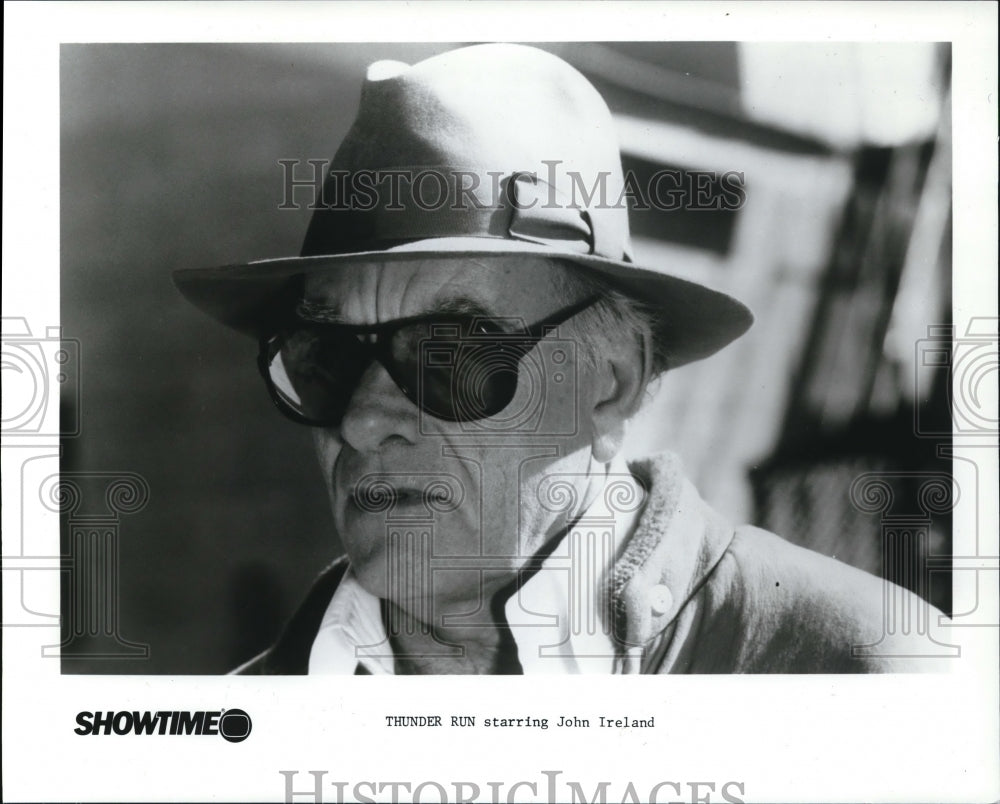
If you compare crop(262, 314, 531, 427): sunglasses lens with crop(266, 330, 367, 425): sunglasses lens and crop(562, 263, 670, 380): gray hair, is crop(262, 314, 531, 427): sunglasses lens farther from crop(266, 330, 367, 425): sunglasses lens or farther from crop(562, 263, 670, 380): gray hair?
crop(562, 263, 670, 380): gray hair

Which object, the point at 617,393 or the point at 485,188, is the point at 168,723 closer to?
the point at 617,393

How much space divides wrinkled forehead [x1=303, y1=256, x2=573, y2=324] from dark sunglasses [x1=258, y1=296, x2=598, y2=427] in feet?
0.10

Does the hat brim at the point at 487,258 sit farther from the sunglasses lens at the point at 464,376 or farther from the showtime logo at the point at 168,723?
the showtime logo at the point at 168,723

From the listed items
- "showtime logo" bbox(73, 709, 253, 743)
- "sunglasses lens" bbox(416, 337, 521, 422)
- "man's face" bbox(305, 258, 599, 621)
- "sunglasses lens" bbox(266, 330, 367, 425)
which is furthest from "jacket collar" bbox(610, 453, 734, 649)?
"showtime logo" bbox(73, 709, 253, 743)

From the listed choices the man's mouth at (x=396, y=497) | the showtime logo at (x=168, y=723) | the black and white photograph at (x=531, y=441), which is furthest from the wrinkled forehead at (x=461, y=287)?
the showtime logo at (x=168, y=723)

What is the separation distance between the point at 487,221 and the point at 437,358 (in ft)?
1.21

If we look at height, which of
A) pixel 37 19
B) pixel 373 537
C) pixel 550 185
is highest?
pixel 37 19

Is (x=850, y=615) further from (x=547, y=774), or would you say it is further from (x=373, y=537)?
(x=373, y=537)

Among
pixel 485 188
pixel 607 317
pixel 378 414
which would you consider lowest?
pixel 378 414

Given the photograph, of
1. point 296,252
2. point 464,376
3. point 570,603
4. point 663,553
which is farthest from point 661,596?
point 296,252

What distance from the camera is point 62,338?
2393 millimetres

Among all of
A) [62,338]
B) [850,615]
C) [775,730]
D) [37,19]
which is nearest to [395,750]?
[775,730]

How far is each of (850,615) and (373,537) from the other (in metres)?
1.31

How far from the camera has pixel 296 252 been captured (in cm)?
234
